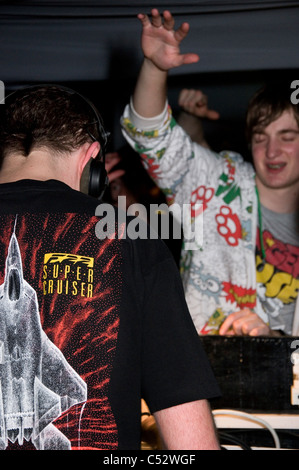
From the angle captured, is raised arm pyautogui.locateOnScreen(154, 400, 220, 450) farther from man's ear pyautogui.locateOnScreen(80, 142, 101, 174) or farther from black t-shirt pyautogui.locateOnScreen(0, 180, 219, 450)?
man's ear pyautogui.locateOnScreen(80, 142, 101, 174)

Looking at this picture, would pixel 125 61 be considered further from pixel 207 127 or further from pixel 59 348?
pixel 207 127

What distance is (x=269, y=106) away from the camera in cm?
214

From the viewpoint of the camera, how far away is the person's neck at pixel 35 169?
1.05m

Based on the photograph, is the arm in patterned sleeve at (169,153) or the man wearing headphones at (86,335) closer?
the man wearing headphones at (86,335)

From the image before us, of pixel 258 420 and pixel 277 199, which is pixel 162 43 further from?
pixel 258 420

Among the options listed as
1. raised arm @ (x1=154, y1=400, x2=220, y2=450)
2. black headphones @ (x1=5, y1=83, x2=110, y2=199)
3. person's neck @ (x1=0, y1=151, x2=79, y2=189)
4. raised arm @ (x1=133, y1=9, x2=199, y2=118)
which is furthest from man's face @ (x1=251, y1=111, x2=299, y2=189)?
raised arm @ (x1=154, y1=400, x2=220, y2=450)

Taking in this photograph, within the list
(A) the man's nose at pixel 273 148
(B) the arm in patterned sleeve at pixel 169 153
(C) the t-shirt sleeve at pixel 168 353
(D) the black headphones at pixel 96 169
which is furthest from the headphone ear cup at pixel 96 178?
(A) the man's nose at pixel 273 148

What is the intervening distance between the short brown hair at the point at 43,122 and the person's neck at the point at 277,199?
1138mm

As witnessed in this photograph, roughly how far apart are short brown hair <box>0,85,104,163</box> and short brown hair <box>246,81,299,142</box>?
1.12m

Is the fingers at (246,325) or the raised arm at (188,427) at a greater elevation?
the fingers at (246,325)

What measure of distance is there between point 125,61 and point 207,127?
1559mm

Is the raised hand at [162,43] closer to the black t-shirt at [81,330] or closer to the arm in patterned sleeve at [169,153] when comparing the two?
the arm in patterned sleeve at [169,153]

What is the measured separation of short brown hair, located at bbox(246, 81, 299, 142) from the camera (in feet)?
6.95
